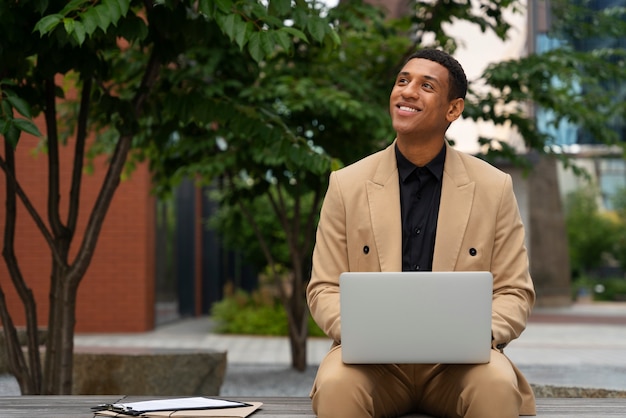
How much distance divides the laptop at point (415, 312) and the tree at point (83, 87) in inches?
73.7

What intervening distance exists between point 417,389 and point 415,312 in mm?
523

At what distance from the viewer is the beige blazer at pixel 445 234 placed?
331cm

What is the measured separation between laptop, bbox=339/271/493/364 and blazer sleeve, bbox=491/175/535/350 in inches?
12.4

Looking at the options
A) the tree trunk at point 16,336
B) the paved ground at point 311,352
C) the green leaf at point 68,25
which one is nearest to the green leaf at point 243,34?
the green leaf at point 68,25

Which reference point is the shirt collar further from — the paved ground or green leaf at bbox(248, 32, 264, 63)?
the paved ground

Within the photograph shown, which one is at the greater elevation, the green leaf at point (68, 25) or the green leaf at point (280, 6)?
the green leaf at point (280, 6)

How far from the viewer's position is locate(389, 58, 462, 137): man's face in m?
3.36

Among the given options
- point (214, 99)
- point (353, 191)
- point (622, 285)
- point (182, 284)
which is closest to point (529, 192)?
point (182, 284)

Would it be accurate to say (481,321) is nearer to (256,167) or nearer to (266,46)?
(266,46)

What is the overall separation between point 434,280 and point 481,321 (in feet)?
0.61

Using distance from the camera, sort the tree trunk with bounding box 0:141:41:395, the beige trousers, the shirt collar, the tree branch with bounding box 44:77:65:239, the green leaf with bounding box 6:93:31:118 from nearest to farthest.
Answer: the beige trousers → the shirt collar → the green leaf with bounding box 6:93:31:118 → the tree branch with bounding box 44:77:65:239 → the tree trunk with bounding box 0:141:41:395

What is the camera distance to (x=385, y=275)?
2.89 m

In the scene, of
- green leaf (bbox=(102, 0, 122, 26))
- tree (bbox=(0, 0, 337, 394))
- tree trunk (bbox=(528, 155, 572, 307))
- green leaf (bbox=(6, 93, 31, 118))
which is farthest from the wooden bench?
tree trunk (bbox=(528, 155, 572, 307))

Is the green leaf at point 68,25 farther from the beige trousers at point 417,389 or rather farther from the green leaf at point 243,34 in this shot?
the beige trousers at point 417,389
